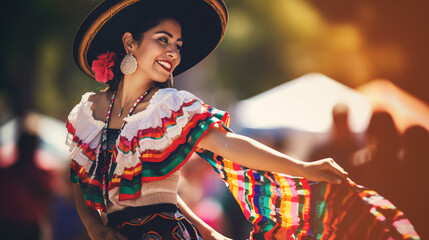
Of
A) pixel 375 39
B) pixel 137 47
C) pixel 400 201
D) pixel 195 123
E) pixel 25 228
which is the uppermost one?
pixel 375 39

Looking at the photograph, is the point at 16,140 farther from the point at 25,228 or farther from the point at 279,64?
the point at 279,64

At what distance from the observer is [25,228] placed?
3811mm

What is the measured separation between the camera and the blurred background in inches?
112

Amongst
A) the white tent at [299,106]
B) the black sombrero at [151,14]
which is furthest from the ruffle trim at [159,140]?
the white tent at [299,106]

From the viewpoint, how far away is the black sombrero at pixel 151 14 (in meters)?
2.24

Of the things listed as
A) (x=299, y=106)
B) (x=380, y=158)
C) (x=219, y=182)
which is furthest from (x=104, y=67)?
(x=299, y=106)

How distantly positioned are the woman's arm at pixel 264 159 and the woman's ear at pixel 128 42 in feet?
1.95

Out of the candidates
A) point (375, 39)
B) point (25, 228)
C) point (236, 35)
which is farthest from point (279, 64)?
point (25, 228)

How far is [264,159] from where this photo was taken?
1773 mm

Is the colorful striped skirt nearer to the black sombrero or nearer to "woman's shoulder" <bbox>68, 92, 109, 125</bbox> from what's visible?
"woman's shoulder" <bbox>68, 92, 109, 125</bbox>

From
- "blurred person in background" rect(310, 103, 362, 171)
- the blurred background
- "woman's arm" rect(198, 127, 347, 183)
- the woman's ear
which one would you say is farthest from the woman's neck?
"blurred person in background" rect(310, 103, 362, 171)

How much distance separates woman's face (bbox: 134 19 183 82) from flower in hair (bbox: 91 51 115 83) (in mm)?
206

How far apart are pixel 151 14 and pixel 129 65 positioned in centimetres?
26

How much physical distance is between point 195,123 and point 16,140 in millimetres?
2689
